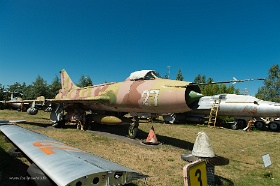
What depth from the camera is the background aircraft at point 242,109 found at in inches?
734

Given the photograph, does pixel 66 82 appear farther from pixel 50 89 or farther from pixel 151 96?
pixel 50 89

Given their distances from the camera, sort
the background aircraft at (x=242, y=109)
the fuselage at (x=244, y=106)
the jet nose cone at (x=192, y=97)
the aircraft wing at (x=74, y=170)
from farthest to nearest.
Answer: the background aircraft at (x=242, y=109), the fuselage at (x=244, y=106), the jet nose cone at (x=192, y=97), the aircraft wing at (x=74, y=170)

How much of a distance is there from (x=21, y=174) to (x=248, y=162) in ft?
25.8

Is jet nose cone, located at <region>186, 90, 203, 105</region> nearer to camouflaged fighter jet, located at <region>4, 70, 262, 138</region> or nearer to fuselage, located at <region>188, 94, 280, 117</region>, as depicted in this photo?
camouflaged fighter jet, located at <region>4, 70, 262, 138</region>

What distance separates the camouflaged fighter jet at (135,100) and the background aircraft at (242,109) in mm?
11346

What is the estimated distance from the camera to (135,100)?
1044 cm

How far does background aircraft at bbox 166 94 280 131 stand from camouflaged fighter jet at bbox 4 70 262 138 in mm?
11346

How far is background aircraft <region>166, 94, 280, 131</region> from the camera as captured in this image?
18.6 m

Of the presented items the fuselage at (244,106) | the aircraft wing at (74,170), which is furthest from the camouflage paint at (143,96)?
the fuselage at (244,106)

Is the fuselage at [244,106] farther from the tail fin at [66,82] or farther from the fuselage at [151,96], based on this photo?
the tail fin at [66,82]

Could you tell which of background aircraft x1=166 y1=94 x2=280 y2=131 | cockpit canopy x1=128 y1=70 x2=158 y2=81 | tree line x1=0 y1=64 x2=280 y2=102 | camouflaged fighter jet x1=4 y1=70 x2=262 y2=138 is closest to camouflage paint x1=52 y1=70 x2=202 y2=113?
camouflaged fighter jet x1=4 y1=70 x2=262 y2=138

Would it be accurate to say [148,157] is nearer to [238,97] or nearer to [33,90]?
[238,97]

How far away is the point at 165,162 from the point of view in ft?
24.7

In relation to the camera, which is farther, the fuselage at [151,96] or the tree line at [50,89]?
the tree line at [50,89]
